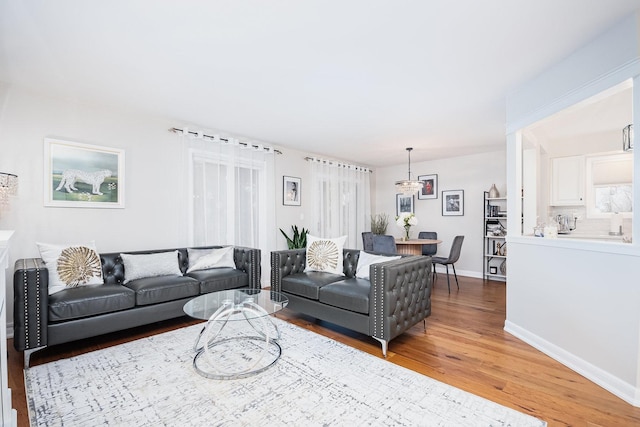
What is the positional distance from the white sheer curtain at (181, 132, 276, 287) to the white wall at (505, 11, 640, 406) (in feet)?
11.2

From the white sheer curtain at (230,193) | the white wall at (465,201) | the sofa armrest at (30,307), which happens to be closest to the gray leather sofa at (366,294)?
the white sheer curtain at (230,193)

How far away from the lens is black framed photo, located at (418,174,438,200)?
256 inches

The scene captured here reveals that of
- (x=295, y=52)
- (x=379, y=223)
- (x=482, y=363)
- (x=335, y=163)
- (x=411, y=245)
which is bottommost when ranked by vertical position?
(x=482, y=363)

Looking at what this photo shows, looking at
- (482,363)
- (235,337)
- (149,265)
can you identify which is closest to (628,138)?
(482,363)

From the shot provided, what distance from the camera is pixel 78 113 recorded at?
11.0ft

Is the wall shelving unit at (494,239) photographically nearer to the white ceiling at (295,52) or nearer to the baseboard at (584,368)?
the white ceiling at (295,52)

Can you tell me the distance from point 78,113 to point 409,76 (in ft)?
11.5

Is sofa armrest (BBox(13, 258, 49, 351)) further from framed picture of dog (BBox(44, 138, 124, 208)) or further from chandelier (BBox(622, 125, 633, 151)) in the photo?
chandelier (BBox(622, 125, 633, 151))

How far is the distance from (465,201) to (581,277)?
12.8ft

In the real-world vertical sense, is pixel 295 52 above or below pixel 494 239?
above

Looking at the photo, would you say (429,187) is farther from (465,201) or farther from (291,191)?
(291,191)

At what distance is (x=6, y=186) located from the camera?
262cm

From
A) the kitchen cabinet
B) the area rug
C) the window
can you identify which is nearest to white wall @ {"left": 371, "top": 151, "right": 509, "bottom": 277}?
the kitchen cabinet

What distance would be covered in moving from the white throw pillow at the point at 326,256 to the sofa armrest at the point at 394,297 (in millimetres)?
900
